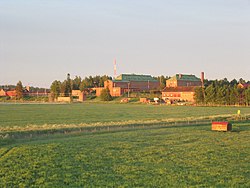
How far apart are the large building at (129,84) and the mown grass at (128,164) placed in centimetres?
14142

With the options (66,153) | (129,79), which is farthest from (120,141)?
(129,79)

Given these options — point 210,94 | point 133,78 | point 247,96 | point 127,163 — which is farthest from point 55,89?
point 127,163

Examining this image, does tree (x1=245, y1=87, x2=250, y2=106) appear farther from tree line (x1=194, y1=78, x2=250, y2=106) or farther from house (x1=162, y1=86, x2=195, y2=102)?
house (x1=162, y1=86, x2=195, y2=102)

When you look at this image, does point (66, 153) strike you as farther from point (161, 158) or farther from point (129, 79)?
point (129, 79)

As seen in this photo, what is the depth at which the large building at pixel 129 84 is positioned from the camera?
168012mm

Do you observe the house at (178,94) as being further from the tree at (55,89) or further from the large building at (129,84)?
the tree at (55,89)

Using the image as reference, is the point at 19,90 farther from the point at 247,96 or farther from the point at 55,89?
the point at 247,96

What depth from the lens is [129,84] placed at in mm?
179625

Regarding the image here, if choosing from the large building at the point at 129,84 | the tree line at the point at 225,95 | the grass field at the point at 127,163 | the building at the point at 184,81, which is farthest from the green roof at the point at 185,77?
the grass field at the point at 127,163

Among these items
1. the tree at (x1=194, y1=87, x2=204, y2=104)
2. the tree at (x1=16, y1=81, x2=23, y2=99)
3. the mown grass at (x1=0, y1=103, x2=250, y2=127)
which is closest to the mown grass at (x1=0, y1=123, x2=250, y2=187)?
the mown grass at (x1=0, y1=103, x2=250, y2=127)

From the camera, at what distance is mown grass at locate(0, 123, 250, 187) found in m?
13.8

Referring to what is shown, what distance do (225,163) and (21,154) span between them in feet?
36.2

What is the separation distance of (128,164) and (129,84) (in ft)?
534

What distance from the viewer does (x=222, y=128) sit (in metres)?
33.2
